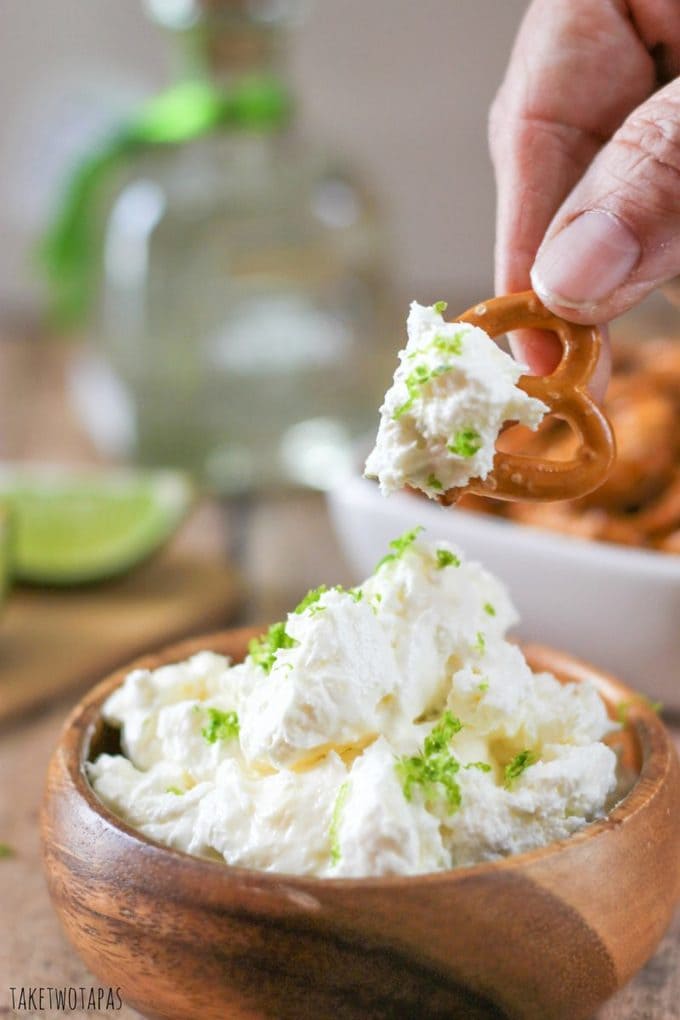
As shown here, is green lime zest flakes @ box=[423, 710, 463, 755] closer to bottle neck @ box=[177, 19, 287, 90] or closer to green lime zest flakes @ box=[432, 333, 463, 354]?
green lime zest flakes @ box=[432, 333, 463, 354]

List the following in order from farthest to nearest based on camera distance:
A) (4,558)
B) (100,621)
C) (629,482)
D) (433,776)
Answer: (100,621)
(4,558)
(629,482)
(433,776)

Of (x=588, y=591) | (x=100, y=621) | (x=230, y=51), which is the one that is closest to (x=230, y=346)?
(x=230, y=51)

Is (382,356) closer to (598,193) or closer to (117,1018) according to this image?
(598,193)

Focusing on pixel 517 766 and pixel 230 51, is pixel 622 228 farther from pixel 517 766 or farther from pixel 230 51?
pixel 230 51

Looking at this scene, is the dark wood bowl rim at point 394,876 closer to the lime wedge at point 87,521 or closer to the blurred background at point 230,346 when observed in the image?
the blurred background at point 230,346

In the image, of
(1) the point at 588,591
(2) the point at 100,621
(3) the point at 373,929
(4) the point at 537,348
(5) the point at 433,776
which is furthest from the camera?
(2) the point at 100,621
